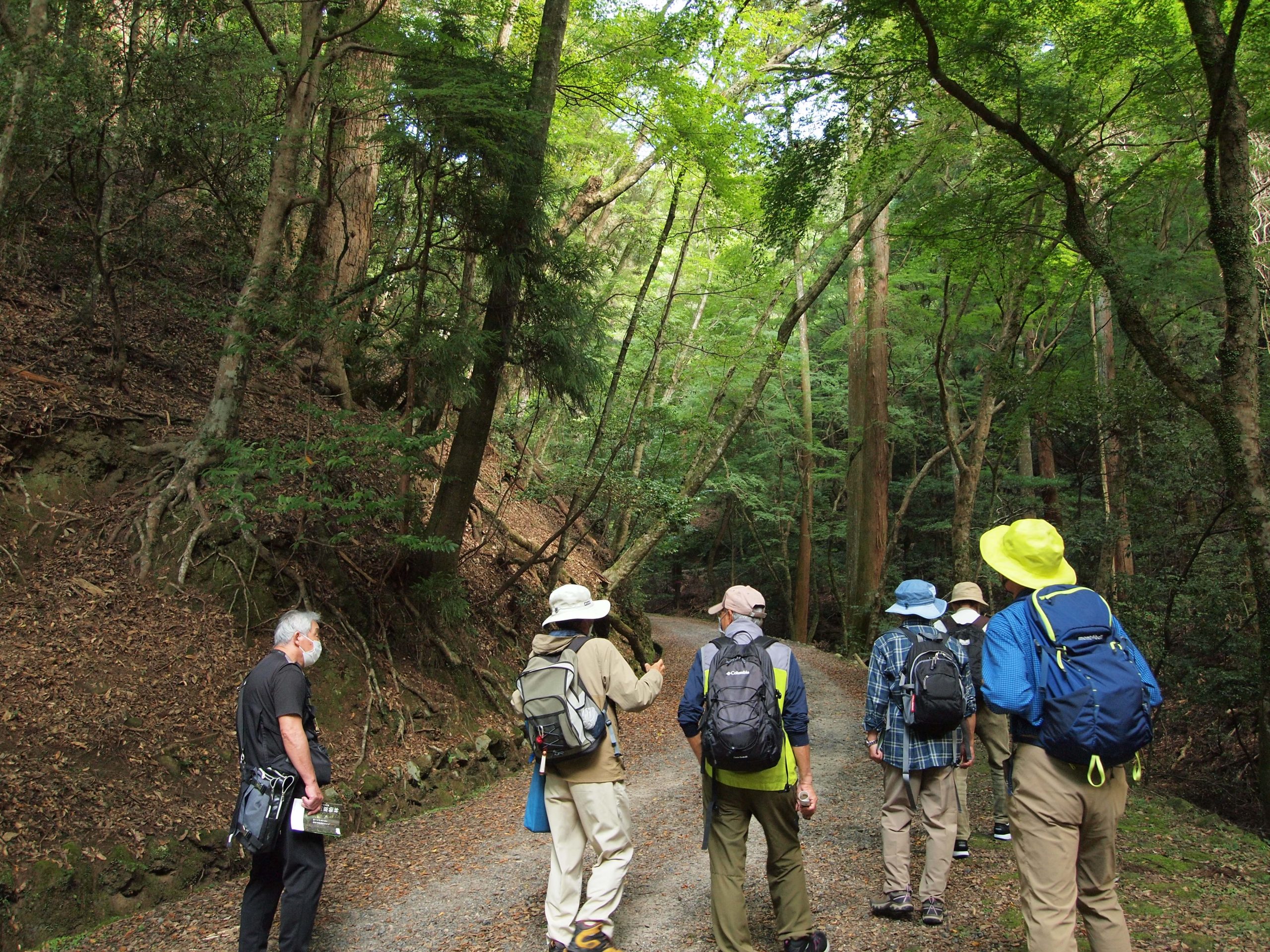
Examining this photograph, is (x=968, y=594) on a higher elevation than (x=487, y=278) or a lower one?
lower

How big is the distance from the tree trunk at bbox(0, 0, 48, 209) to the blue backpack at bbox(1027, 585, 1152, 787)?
9195 millimetres

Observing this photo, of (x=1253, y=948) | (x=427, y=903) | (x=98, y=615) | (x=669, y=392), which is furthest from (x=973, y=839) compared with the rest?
(x=669, y=392)

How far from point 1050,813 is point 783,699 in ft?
4.03

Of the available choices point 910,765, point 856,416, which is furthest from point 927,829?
point 856,416

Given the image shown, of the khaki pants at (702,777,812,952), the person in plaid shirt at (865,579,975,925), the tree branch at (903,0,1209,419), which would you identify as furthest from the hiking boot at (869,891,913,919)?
the tree branch at (903,0,1209,419)

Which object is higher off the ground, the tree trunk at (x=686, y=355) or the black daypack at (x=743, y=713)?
the tree trunk at (x=686, y=355)

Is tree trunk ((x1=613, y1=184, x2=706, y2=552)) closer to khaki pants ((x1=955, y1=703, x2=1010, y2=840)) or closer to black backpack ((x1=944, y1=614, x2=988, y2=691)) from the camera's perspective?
black backpack ((x1=944, y1=614, x2=988, y2=691))

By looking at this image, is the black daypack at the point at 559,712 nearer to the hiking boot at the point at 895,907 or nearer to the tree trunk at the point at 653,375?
the hiking boot at the point at 895,907

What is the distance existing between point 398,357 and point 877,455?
1129 cm

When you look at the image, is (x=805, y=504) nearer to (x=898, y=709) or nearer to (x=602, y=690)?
(x=898, y=709)

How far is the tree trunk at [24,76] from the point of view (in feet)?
23.4

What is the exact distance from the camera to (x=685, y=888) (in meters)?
5.00

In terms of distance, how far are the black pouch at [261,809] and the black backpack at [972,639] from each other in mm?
4249

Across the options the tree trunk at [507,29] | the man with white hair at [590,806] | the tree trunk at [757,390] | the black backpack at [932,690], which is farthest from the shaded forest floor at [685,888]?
the tree trunk at [507,29]
